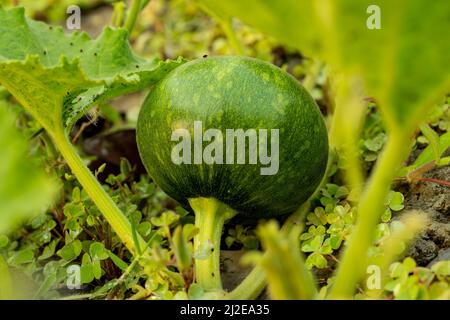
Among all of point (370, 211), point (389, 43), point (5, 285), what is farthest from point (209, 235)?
point (389, 43)

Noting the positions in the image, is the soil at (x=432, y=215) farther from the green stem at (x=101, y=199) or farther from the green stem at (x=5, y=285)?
the green stem at (x=5, y=285)

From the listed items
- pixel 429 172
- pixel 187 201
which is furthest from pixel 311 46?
pixel 429 172

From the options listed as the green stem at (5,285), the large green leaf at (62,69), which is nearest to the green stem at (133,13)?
the large green leaf at (62,69)

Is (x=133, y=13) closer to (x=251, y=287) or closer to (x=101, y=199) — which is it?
(x=101, y=199)

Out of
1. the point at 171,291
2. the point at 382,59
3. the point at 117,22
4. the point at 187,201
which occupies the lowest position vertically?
the point at 171,291
